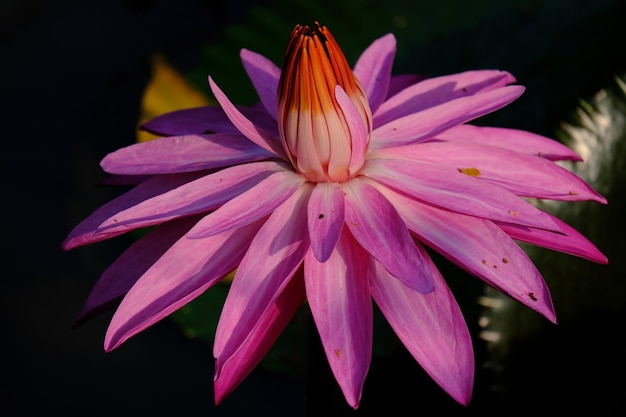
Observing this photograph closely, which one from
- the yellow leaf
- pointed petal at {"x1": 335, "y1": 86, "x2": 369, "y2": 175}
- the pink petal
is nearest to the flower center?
pointed petal at {"x1": 335, "y1": 86, "x2": 369, "y2": 175}

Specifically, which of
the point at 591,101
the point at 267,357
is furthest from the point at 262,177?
the point at 267,357

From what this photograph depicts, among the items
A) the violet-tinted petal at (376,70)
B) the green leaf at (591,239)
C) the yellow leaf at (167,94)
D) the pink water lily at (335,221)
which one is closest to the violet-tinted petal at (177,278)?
the pink water lily at (335,221)

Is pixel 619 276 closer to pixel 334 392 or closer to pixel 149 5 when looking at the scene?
pixel 334 392

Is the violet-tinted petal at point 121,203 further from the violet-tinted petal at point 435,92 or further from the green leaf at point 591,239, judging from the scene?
the green leaf at point 591,239

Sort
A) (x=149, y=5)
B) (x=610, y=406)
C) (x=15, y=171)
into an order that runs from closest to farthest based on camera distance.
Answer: (x=610, y=406)
(x=15, y=171)
(x=149, y=5)

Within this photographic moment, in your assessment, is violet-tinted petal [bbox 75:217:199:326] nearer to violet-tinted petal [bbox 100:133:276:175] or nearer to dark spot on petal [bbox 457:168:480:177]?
violet-tinted petal [bbox 100:133:276:175]

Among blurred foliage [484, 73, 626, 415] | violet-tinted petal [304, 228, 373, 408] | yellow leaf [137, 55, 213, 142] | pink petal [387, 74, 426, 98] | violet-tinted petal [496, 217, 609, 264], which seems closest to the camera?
violet-tinted petal [304, 228, 373, 408]
